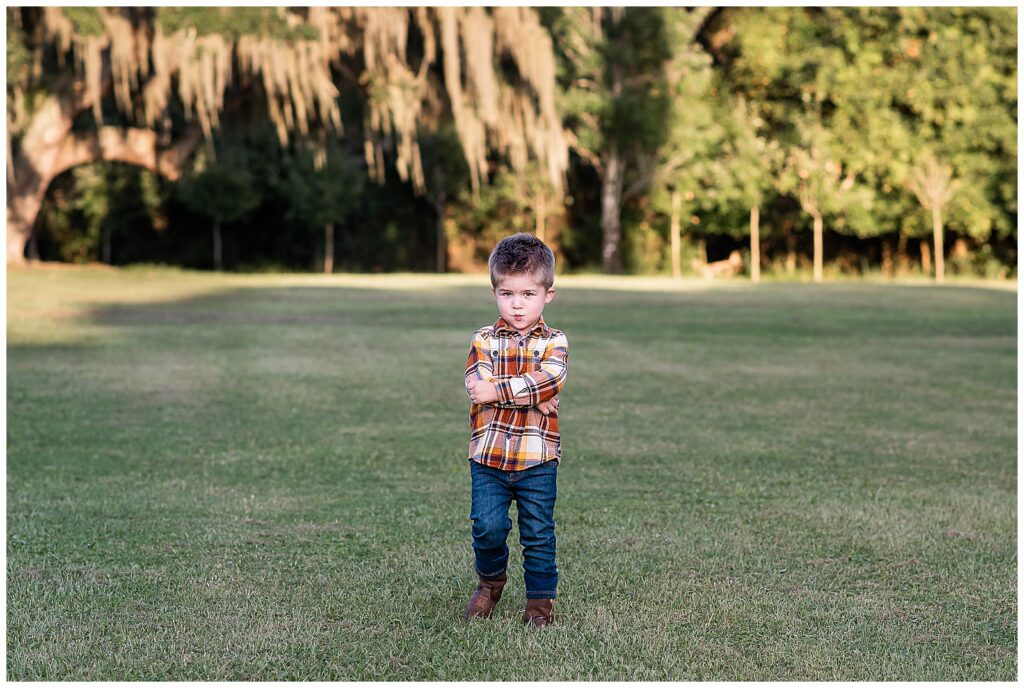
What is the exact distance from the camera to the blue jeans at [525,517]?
11.5 feet

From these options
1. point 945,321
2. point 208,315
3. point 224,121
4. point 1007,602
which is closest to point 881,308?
point 945,321

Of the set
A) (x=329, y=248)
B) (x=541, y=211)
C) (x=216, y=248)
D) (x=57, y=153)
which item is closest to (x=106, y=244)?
(x=216, y=248)

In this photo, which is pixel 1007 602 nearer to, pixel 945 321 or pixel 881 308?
pixel 945 321

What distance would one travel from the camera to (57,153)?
78.7ft

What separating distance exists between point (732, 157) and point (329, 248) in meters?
11.2

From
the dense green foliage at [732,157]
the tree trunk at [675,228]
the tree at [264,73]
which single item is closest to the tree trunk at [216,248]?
the dense green foliage at [732,157]

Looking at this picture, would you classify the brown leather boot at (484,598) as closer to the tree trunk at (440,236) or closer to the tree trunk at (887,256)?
the tree trunk at (887,256)

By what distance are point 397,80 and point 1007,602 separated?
1963cm

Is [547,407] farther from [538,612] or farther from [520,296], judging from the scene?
[538,612]

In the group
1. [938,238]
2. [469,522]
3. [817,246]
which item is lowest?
[469,522]

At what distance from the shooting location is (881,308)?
1928cm

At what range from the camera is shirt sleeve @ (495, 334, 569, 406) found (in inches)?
133

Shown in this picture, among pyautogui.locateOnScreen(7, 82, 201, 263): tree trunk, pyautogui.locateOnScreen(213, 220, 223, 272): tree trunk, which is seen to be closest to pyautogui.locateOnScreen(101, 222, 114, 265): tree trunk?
pyautogui.locateOnScreen(213, 220, 223, 272): tree trunk

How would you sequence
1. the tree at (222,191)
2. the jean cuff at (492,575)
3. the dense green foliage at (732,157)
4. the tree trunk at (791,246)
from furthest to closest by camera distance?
the tree trunk at (791,246) < the dense green foliage at (732,157) < the tree at (222,191) < the jean cuff at (492,575)
